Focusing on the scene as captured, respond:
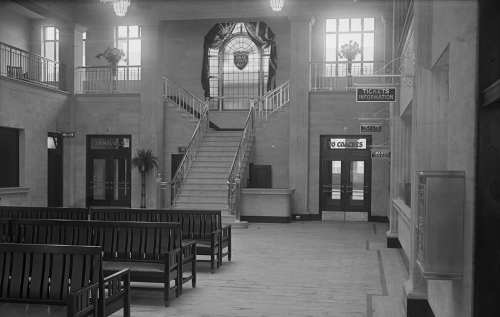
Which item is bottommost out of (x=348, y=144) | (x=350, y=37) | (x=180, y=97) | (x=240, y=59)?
(x=348, y=144)

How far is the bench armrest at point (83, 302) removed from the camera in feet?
14.8

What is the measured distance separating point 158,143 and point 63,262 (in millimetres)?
14322

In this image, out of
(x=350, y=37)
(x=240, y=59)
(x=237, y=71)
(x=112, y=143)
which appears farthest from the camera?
(x=237, y=71)

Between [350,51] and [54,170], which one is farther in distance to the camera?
[54,170]

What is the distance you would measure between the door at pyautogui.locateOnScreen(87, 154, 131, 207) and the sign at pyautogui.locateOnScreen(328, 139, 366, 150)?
7.54 metres

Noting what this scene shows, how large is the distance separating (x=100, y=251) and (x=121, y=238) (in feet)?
8.08

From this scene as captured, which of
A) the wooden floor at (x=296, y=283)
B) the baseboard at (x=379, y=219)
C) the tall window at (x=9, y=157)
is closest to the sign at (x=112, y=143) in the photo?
the tall window at (x=9, y=157)

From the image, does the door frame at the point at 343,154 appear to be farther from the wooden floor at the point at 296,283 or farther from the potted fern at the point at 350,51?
the wooden floor at the point at 296,283

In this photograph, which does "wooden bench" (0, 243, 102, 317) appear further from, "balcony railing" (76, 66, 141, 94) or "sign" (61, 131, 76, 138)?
"balcony railing" (76, 66, 141, 94)

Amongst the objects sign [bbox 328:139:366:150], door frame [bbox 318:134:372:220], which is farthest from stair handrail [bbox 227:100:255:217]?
sign [bbox 328:139:366:150]

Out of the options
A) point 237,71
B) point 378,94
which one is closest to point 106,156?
point 237,71

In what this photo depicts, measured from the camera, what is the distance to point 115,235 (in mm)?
7387

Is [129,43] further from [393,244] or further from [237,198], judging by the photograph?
[393,244]

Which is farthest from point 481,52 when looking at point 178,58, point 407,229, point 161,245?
point 178,58
